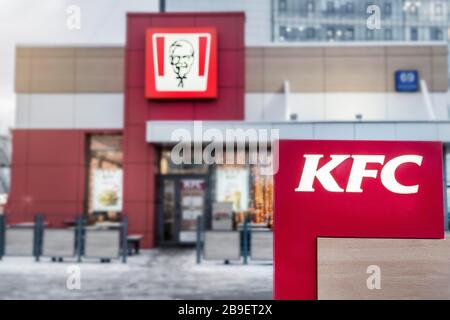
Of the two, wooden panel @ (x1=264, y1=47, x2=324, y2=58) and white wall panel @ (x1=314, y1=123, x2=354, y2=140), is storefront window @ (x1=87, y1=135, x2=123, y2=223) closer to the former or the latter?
wooden panel @ (x1=264, y1=47, x2=324, y2=58)

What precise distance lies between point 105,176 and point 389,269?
15304 mm

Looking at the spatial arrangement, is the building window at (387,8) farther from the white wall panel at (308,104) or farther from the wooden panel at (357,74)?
the white wall panel at (308,104)

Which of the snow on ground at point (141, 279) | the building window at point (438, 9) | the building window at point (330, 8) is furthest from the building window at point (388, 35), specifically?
the snow on ground at point (141, 279)

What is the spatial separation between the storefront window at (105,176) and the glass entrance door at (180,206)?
5.47ft

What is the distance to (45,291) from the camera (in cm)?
1009

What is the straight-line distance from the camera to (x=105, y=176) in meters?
18.9

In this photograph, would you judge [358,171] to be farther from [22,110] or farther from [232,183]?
[22,110]

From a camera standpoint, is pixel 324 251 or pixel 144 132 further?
pixel 144 132

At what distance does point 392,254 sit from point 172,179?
14.2 metres

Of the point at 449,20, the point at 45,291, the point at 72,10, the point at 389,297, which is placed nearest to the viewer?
the point at 389,297

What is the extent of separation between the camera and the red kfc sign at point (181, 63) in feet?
56.3

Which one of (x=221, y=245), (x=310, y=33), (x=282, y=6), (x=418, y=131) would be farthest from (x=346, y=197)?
(x=282, y=6)

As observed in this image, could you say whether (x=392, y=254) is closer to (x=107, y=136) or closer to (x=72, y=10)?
(x=72, y=10)

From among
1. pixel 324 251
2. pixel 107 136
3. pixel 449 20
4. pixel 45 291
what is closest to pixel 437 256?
pixel 324 251
